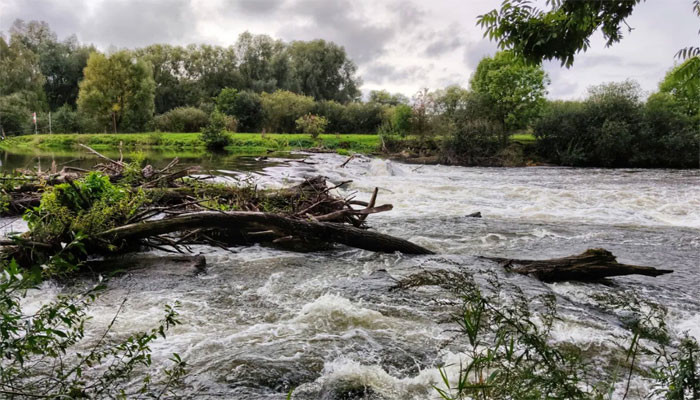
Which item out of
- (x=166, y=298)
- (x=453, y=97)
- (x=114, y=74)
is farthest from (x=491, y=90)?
(x=114, y=74)

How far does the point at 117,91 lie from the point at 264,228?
48500 millimetres

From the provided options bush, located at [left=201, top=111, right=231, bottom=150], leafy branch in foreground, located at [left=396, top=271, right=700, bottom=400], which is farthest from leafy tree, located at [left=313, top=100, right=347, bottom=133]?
leafy branch in foreground, located at [left=396, top=271, right=700, bottom=400]

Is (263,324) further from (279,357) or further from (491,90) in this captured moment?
(491,90)

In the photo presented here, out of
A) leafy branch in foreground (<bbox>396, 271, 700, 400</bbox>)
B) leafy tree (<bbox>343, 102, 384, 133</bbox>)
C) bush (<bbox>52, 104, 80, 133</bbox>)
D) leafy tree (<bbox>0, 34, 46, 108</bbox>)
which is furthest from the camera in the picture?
leafy tree (<bbox>343, 102, 384, 133</bbox>)

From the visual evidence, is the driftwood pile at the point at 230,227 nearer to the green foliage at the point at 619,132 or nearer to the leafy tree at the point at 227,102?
the green foliage at the point at 619,132

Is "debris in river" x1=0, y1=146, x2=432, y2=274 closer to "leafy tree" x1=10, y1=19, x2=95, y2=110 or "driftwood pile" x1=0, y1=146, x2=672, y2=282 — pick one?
"driftwood pile" x1=0, y1=146, x2=672, y2=282

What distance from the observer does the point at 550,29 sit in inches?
216

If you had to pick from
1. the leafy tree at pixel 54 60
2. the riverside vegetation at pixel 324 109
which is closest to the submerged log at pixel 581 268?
the riverside vegetation at pixel 324 109

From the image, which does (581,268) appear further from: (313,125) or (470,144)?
(313,125)

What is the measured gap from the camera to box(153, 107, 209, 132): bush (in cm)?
5094

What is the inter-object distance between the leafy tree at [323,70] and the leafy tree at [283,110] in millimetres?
15951

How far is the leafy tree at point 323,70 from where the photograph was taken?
6906 centimetres

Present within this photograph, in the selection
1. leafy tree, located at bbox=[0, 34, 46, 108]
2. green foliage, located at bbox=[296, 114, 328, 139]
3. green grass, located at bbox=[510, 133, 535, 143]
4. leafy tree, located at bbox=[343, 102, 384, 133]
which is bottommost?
green grass, located at bbox=[510, 133, 535, 143]

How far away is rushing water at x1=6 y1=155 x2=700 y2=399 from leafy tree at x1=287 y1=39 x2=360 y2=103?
6241 centimetres
